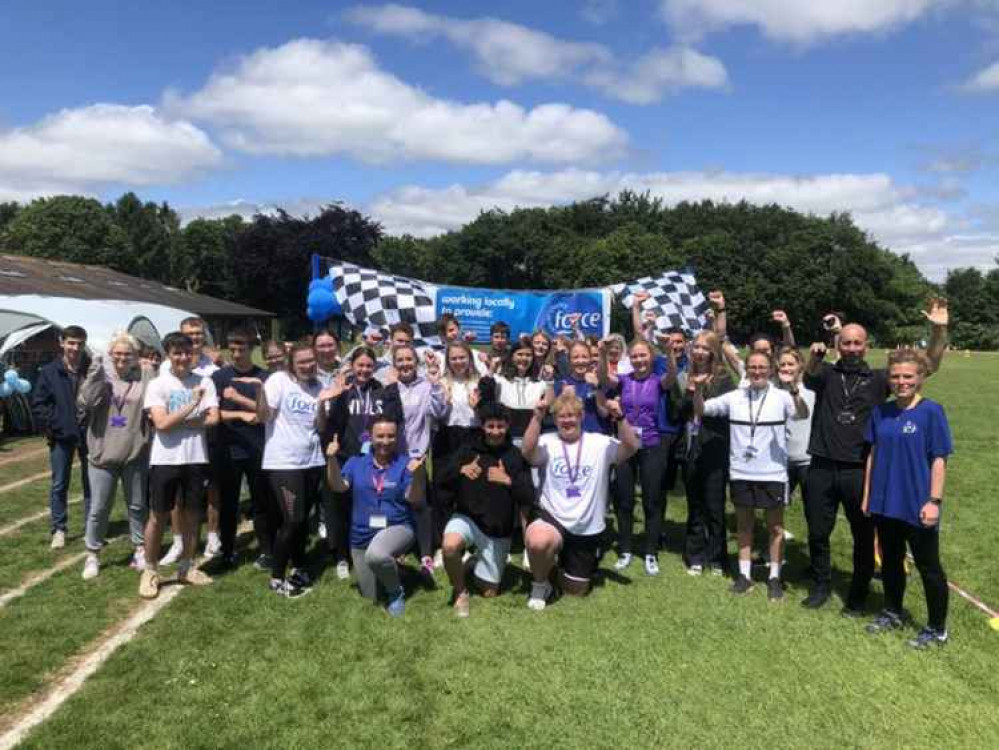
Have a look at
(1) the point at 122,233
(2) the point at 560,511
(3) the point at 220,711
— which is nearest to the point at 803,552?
(2) the point at 560,511

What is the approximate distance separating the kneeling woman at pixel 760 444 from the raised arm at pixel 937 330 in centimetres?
90

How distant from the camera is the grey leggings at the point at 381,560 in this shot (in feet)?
16.0

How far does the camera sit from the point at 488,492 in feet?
16.6

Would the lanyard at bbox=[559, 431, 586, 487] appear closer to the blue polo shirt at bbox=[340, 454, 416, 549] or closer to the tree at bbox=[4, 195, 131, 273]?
the blue polo shirt at bbox=[340, 454, 416, 549]

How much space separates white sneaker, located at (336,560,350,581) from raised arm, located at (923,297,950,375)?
454 centimetres

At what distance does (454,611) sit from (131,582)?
2645 millimetres

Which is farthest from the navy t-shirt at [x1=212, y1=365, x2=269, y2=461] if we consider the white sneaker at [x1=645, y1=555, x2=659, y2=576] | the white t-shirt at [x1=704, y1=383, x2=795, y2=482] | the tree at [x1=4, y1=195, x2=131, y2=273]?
the tree at [x1=4, y1=195, x2=131, y2=273]

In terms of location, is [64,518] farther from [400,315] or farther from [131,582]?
[400,315]

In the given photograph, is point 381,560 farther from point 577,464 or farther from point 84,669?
point 84,669

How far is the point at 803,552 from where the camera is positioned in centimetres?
633

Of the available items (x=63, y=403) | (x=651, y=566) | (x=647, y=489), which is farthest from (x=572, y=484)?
(x=63, y=403)

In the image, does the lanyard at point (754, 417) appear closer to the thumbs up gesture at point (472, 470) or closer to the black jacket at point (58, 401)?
the thumbs up gesture at point (472, 470)

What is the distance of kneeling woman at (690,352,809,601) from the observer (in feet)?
16.8

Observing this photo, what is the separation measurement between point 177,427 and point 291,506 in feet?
3.37
